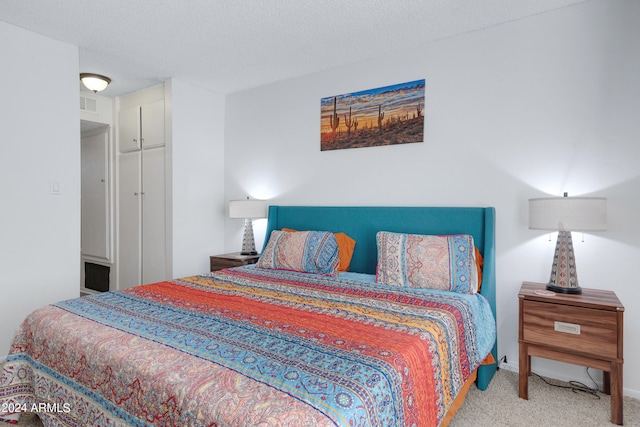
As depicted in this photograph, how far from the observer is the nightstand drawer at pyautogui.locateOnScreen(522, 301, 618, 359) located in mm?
1820

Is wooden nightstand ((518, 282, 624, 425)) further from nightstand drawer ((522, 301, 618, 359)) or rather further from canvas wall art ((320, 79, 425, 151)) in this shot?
canvas wall art ((320, 79, 425, 151))

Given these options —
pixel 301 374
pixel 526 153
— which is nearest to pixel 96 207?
pixel 301 374

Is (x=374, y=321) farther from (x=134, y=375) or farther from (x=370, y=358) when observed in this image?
(x=134, y=375)

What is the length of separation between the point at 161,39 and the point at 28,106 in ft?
3.66

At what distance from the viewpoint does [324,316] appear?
5.45 feet

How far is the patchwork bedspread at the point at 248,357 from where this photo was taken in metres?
0.99

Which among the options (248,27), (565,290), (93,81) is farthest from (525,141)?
(93,81)

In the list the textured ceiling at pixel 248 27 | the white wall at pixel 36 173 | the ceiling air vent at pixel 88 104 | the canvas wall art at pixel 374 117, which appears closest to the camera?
the textured ceiling at pixel 248 27

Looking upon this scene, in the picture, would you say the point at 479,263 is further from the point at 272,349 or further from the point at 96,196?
the point at 96,196

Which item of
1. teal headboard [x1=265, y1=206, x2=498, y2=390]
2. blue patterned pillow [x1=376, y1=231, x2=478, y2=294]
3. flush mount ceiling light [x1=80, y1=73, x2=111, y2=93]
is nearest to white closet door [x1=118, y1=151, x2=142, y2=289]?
flush mount ceiling light [x1=80, y1=73, x2=111, y2=93]

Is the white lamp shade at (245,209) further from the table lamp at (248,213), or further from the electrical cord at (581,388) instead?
the electrical cord at (581,388)

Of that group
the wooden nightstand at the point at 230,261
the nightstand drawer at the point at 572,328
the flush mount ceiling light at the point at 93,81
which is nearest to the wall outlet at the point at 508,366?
the nightstand drawer at the point at 572,328

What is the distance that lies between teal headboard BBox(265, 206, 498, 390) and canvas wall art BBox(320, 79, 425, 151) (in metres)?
0.59

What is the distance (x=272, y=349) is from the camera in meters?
1.26
